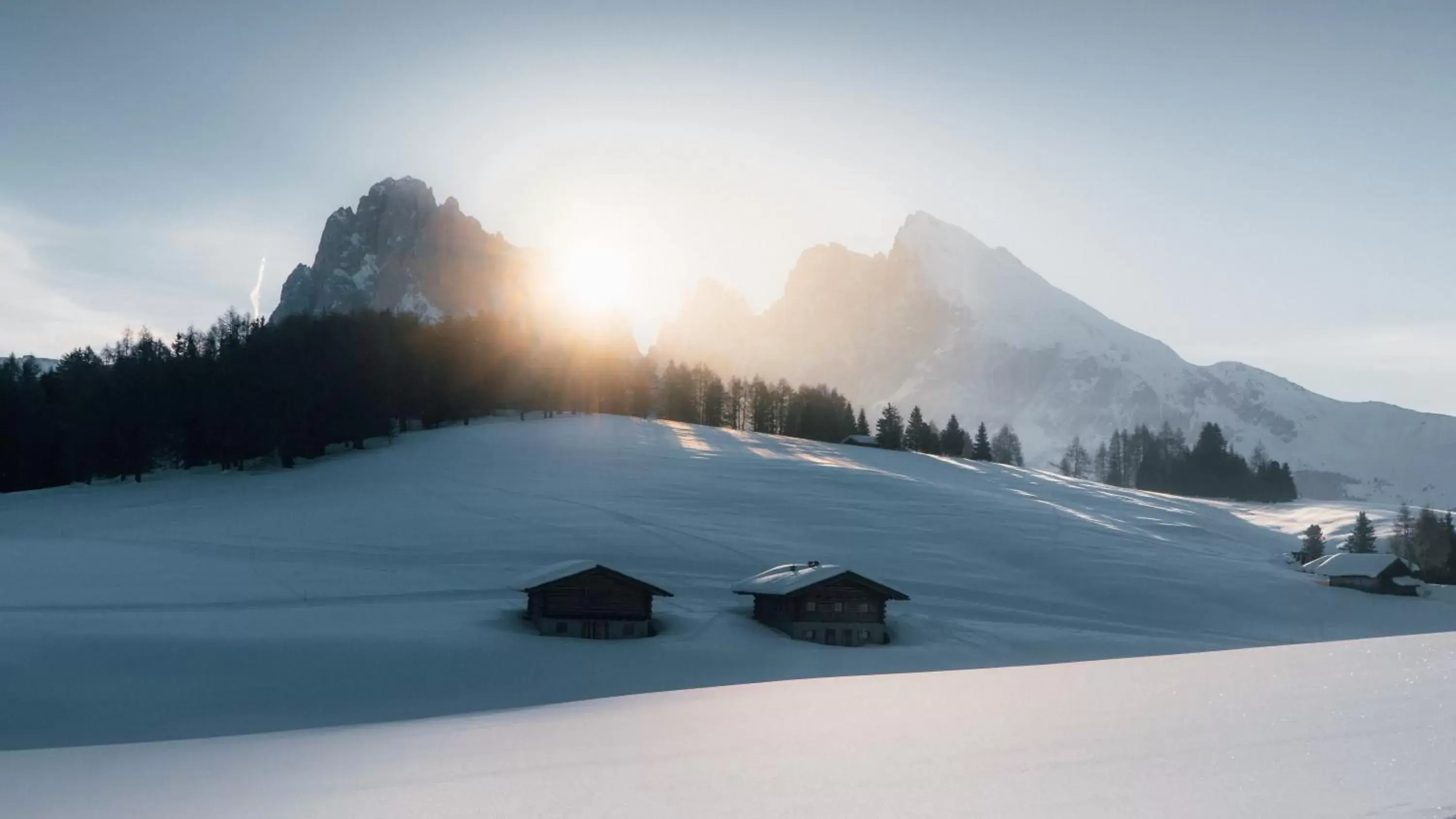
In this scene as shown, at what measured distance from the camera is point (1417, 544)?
287 ft

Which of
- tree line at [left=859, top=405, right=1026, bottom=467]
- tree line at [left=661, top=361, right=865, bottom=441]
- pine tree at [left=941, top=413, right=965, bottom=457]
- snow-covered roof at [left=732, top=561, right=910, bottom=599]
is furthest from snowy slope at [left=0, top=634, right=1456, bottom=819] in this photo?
pine tree at [left=941, top=413, right=965, bottom=457]

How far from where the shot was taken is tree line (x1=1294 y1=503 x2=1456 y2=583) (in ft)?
266

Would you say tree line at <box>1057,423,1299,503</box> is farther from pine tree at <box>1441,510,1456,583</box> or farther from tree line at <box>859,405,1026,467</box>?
pine tree at <box>1441,510,1456,583</box>

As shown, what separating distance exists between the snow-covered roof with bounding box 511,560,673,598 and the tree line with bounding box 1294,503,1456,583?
175 ft

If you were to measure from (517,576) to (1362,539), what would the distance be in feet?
229

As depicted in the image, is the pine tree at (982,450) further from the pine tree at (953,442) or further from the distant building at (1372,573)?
the distant building at (1372,573)

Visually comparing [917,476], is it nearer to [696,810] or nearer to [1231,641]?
[1231,641]

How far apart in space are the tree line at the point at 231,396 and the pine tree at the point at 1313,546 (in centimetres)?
7694

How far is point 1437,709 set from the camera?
977 inches

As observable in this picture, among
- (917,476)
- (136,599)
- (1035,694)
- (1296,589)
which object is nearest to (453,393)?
(917,476)

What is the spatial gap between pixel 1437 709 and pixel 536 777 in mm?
20483

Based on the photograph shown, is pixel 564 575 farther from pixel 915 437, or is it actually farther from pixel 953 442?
pixel 953 442

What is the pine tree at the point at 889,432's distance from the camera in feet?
441

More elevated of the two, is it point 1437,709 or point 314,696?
point 1437,709
